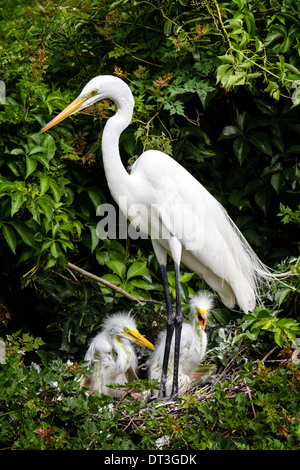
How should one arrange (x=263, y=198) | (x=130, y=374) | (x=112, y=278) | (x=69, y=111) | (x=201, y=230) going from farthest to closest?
1. (x=263, y=198)
2. (x=112, y=278)
3. (x=130, y=374)
4. (x=201, y=230)
5. (x=69, y=111)

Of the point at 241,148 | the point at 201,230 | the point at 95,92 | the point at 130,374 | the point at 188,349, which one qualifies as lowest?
the point at 130,374

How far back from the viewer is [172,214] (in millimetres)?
2938

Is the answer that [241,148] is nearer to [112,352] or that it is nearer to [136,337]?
[136,337]

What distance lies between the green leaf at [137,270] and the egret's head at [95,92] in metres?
0.93

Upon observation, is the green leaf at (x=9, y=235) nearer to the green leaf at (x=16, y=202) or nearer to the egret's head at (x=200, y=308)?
the green leaf at (x=16, y=202)

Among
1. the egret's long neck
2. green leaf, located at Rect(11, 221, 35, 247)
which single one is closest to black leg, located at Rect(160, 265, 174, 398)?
the egret's long neck

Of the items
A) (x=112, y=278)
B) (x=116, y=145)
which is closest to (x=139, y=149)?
(x=116, y=145)

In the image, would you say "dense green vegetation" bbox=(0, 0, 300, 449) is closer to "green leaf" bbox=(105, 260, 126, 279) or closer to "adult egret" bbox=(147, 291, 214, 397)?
"green leaf" bbox=(105, 260, 126, 279)

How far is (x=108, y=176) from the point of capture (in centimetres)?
286

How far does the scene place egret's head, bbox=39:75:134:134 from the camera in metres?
2.78

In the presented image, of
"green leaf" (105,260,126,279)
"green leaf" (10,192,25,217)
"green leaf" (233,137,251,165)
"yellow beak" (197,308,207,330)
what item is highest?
"green leaf" (233,137,251,165)

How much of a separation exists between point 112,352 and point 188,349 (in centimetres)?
40

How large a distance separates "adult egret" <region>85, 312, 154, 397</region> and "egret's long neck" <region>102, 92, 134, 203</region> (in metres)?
0.65
